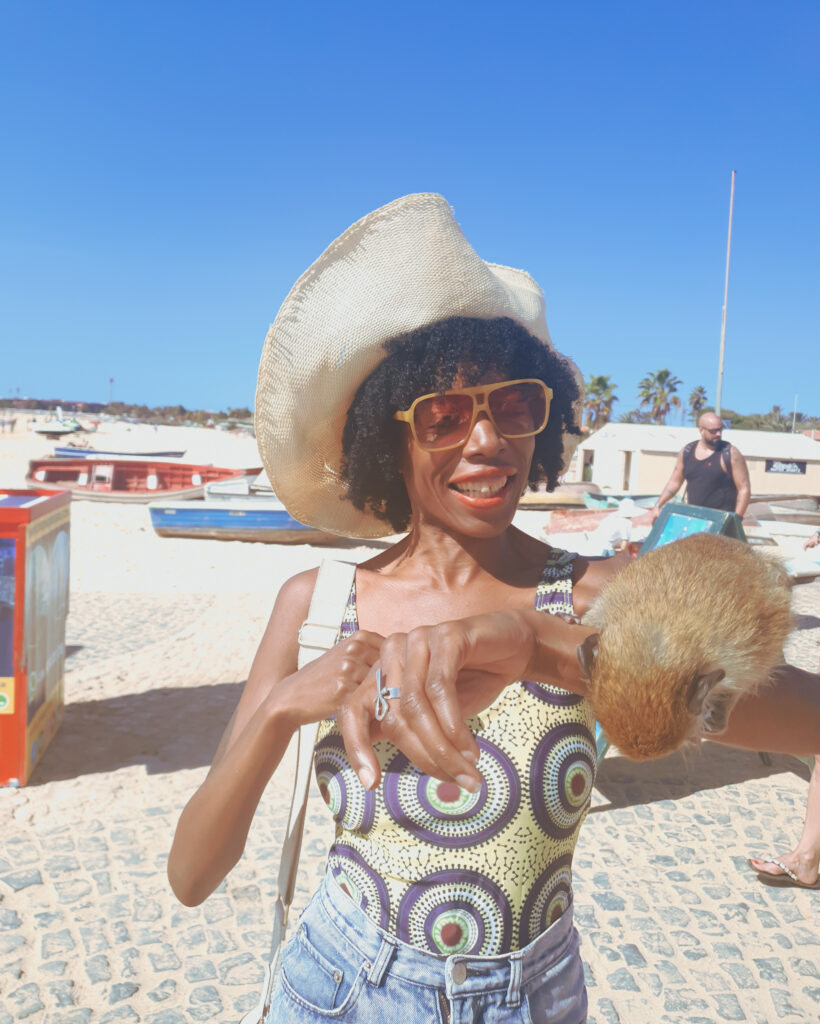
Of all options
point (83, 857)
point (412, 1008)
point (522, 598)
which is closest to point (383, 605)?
point (522, 598)

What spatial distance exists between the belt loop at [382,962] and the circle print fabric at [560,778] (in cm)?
33

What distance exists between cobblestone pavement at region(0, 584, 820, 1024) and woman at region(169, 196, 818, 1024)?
3.12ft

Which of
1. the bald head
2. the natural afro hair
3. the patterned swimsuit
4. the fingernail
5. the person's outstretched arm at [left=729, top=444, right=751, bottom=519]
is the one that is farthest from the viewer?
the bald head

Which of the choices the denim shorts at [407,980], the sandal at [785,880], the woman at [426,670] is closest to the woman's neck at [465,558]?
the woman at [426,670]

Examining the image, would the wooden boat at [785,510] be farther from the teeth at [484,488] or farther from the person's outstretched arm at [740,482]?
the teeth at [484,488]

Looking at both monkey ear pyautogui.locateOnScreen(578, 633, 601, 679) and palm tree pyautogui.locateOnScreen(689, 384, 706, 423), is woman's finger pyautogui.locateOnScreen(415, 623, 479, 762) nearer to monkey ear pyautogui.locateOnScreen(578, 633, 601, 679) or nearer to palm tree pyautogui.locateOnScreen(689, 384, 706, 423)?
monkey ear pyautogui.locateOnScreen(578, 633, 601, 679)

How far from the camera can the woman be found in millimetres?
1044

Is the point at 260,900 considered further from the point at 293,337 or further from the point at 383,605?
the point at 293,337

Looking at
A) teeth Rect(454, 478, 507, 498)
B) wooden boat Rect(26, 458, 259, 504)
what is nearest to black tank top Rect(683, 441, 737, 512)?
teeth Rect(454, 478, 507, 498)

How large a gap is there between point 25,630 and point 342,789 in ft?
13.0

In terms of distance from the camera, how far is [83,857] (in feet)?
13.3

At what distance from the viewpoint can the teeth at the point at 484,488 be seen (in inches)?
62.4

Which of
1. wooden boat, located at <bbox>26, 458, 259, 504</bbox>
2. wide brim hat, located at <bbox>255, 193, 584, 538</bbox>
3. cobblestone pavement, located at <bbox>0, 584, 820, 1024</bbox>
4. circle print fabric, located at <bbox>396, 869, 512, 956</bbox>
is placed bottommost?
cobblestone pavement, located at <bbox>0, 584, 820, 1024</bbox>

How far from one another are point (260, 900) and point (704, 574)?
3458mm
